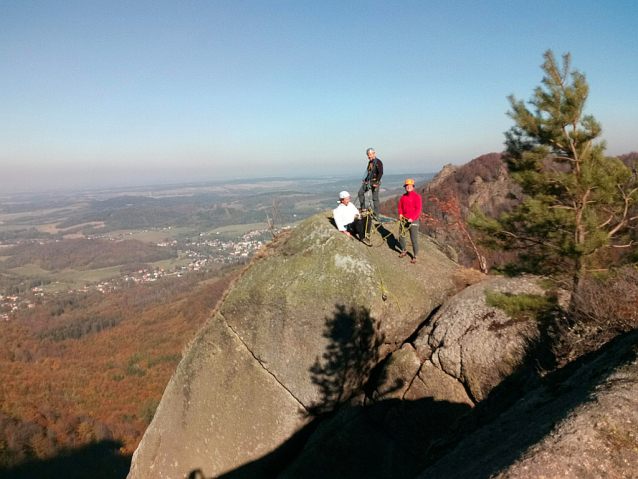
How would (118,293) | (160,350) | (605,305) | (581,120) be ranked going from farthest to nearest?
1. (118,293)
2. (160,350)
3. (581,120)
4. (605,305)

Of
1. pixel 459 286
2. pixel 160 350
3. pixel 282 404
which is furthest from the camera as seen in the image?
pixel 160 350

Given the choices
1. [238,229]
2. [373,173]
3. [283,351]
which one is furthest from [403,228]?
[238,229]

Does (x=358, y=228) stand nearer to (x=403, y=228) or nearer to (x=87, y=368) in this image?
(x=403, y=228)

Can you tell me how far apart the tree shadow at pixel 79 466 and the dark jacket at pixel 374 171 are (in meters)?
21.2

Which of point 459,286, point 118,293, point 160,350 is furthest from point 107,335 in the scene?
point 459,286

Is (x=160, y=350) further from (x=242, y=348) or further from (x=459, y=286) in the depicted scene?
→ (x=459, y=286)

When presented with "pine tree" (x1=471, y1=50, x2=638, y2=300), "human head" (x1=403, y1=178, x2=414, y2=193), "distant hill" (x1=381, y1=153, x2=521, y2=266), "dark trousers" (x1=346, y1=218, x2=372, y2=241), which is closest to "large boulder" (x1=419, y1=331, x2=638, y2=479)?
"pine tree" (x1=471, y1=50, x2=638, y2=300)

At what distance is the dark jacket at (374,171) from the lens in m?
10.6

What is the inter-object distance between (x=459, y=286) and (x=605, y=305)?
4.10 meters

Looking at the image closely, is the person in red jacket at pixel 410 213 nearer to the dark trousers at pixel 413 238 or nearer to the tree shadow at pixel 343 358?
the dark trousers at pixel 413 238

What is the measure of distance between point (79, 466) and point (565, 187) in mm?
28769

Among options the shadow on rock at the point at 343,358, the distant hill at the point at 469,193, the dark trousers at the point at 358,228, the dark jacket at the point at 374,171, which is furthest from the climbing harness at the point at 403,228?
the distant hill at the point at 469,193

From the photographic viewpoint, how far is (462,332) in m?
8.14

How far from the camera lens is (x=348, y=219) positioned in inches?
397
